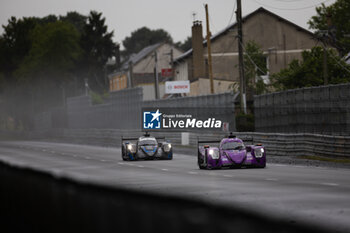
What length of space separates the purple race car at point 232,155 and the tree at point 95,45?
90.9 meters

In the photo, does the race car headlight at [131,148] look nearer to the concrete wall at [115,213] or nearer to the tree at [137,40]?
the concrete wall at [115,213]

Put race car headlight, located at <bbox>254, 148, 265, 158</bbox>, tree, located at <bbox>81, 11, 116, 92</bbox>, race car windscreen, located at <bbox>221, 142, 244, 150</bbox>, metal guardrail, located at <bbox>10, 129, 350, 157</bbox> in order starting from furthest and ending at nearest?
1. tree, located at <bbox>81, 11, 116, 92</bbox>
2. metal guardrail, located at <bbox>10, 129, 350, 157</bbox>
3. race car headlight, located at <bbox>254, 148, 265, 158</bbox>
4. race car windscreen, located at <bbox>221, 142, 244, 150</bbox>

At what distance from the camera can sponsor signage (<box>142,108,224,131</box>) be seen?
149 ft

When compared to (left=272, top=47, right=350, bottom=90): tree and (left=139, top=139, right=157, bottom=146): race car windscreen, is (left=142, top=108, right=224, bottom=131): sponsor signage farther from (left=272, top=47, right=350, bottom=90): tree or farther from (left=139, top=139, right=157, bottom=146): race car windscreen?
(left=139, top=139, right=157, bottom=146): race car windscreen

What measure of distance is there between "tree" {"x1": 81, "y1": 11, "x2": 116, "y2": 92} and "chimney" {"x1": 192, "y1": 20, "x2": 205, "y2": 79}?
39213 mm

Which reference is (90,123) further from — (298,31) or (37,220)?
(37,220)

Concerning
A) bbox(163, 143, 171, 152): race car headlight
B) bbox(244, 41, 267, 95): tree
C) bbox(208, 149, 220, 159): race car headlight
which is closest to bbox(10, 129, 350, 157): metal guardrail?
bbox(208, 149, 220, 159): race car headlight

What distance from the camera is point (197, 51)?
245 ft

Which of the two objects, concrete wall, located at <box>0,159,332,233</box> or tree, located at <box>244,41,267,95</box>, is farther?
tree, located at <box>244,41,267,95</box>

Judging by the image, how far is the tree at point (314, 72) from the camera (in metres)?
51.4

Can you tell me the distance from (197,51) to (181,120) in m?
27.6

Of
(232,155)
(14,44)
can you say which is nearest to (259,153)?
(232,155)

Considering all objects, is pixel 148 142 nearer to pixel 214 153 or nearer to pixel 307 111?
pixel 307 111

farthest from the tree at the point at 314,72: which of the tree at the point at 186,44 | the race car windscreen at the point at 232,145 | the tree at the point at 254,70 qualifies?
the tree at the point at 186,44
